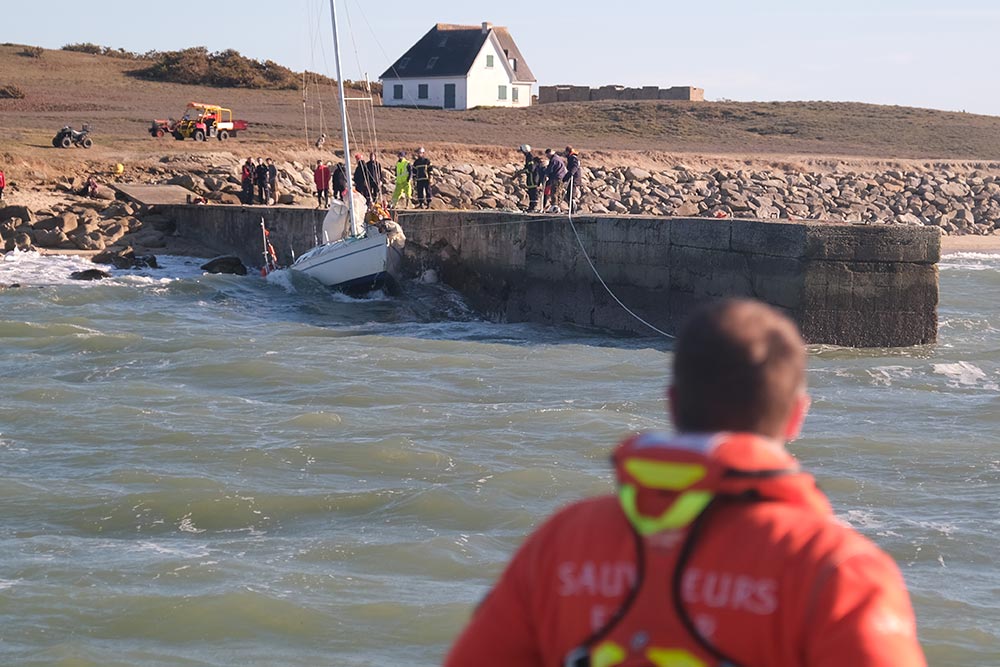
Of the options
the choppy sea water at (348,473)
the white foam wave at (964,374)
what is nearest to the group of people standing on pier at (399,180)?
the choppy sea water at (348,473)

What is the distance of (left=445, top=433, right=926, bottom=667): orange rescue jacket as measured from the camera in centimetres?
173

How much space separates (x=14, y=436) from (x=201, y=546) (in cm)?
359

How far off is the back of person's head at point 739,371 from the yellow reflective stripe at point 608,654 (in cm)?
31

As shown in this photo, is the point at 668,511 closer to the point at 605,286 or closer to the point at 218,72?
the point at 605,286

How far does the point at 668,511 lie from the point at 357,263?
20.6 metres

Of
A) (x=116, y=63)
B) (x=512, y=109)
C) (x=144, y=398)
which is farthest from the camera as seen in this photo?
(x=116, y=63)

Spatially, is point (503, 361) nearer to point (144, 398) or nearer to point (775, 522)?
point (144, 398)

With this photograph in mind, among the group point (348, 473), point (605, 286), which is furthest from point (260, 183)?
point (348, 473)

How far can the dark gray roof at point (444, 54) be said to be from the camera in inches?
2662

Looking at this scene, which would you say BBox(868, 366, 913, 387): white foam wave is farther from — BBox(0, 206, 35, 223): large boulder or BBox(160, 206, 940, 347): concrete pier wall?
BBox(0, 206, 35, 223): large boulder

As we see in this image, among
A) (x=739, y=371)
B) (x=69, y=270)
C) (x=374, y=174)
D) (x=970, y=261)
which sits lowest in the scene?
(x=970, y=261)

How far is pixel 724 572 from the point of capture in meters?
1.78

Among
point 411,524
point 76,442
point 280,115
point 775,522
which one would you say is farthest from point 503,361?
point 280,115

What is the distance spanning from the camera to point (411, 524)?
836 cm
